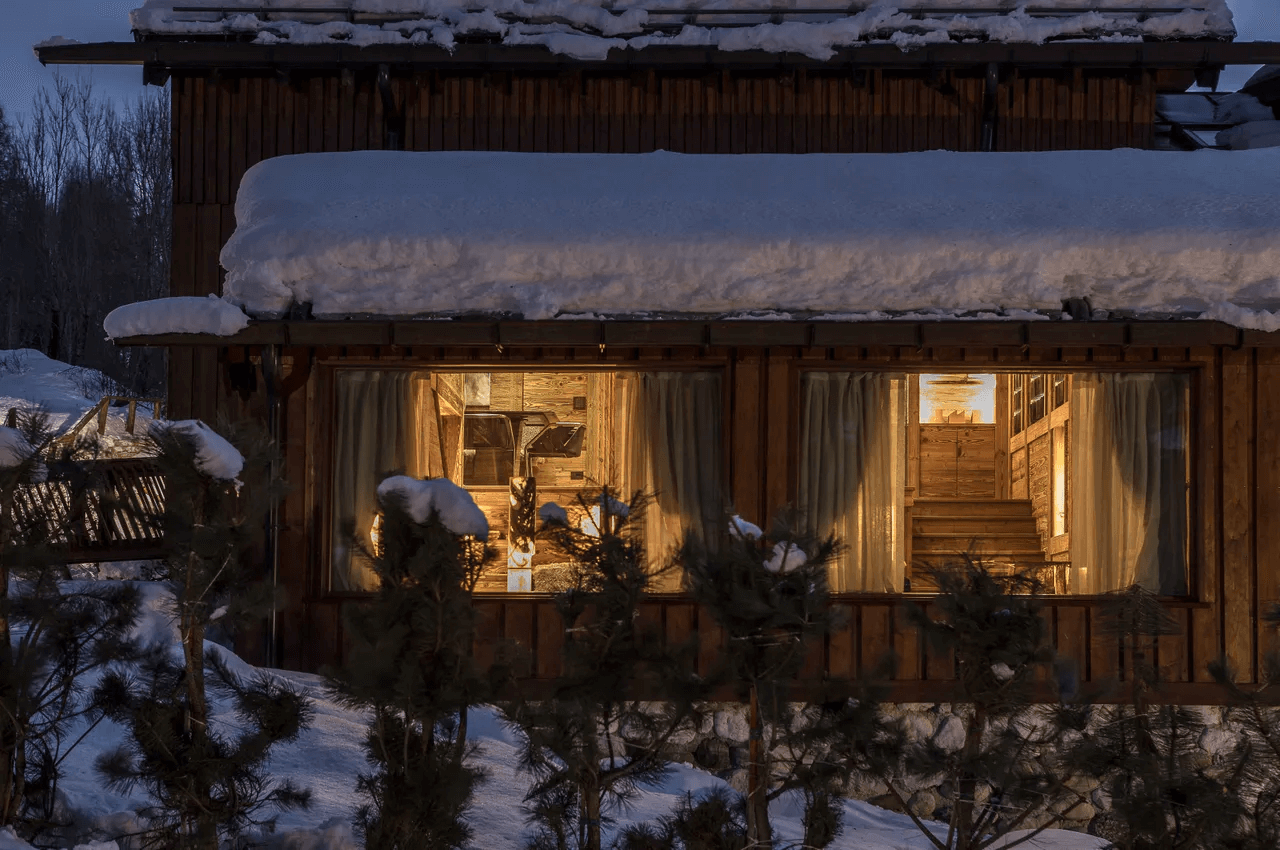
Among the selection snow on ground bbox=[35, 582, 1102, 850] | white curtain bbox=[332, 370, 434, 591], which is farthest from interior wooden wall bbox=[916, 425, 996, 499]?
white curtain bbox=[332, 370, 434, 591]

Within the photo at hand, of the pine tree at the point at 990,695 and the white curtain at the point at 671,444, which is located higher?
the white curtain at the point at 671,444

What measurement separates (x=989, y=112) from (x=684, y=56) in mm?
2430

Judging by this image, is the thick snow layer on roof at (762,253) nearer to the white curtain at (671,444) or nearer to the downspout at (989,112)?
the white curtain at (671,444)

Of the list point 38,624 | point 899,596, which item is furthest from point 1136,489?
point 38,624

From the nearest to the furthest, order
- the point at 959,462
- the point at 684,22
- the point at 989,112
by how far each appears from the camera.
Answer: the point at 989,112 < the point at 684,22 < the point at 959,462

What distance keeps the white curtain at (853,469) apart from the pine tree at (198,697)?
157 inches

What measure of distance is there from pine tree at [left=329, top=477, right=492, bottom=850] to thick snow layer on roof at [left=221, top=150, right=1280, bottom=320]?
116 inches

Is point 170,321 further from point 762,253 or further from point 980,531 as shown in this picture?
point 980,531

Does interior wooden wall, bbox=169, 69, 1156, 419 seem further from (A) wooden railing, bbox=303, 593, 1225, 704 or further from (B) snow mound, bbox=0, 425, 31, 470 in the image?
(B) snow mound, bbox=0, 425, 31, 470

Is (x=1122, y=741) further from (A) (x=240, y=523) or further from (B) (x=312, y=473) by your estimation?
(B) (x=312, y=473)

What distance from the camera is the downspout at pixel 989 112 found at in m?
10.4

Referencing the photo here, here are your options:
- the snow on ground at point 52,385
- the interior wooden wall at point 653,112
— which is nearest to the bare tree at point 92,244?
the snow on ground at point 52,385

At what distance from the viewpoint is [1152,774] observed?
529 centimetres

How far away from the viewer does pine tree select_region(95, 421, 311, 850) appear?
227 inches
